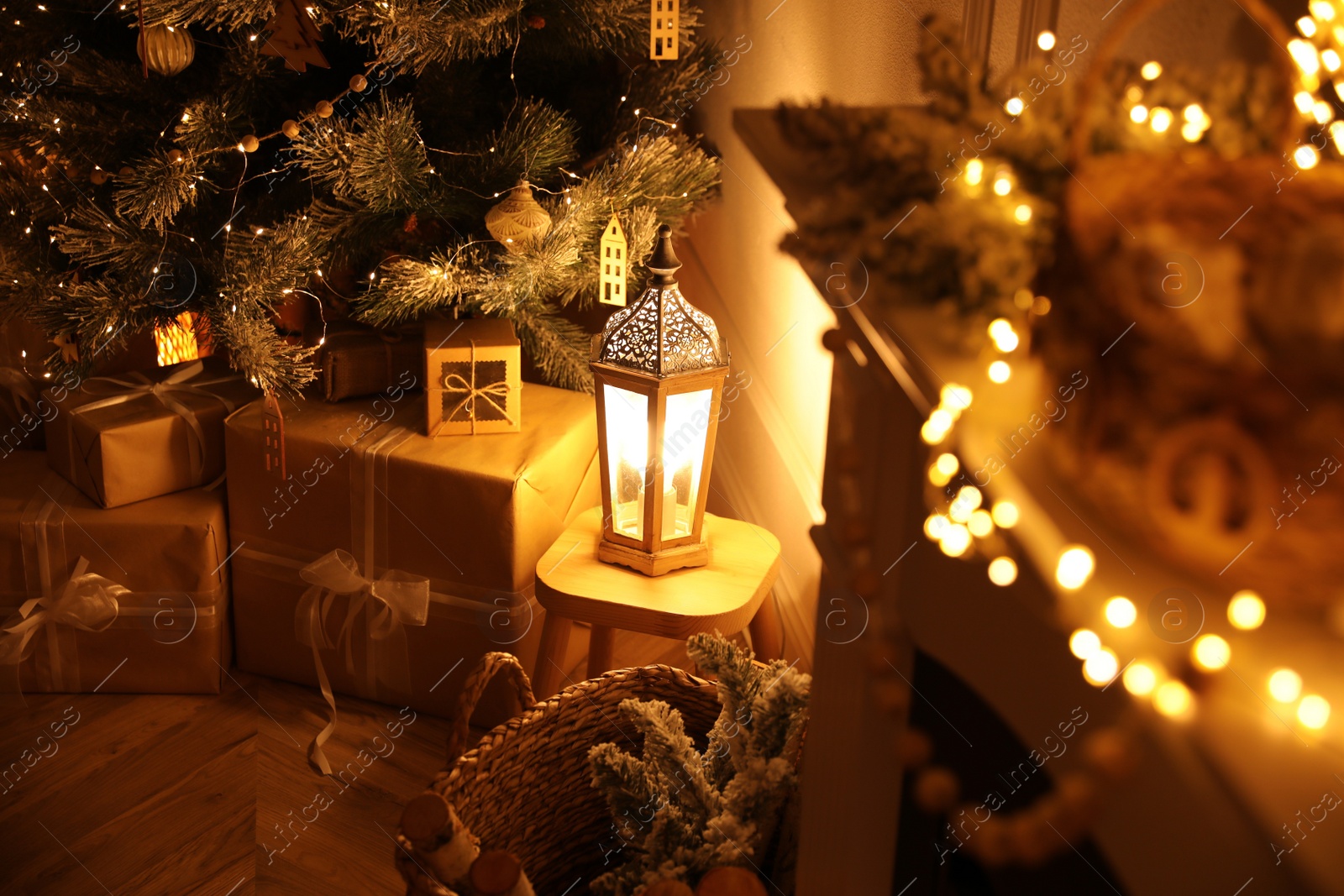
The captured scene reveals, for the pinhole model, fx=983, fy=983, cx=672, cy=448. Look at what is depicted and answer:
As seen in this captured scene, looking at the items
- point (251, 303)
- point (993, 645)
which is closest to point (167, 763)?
point (251, 303)

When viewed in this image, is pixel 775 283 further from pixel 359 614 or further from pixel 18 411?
pixel 18 411

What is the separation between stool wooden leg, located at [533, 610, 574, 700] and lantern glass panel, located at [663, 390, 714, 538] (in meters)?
0.21

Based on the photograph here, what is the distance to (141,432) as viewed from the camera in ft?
5.12

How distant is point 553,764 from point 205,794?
63cm

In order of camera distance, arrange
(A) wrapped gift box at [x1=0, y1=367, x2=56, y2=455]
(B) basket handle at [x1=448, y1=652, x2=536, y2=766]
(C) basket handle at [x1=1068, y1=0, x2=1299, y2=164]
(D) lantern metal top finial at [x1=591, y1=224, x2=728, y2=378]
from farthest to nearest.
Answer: (A) wrapped gift box at [x1=0, y1=367, x2=56, y2=455] < (D) lantern metal top finial at [x1=591, y1=224, x2=728, y2=378] < (B) basket handle at [x1=448, y1=652, x2=536, y2=766] < (C) basket handle at [x1=1068, y1=0, x2=1299, y2=164]

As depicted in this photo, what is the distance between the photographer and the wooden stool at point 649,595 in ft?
4.42

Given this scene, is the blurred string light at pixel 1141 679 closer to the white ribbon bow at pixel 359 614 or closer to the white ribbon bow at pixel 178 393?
the white ribbon bow at pixel 359 614

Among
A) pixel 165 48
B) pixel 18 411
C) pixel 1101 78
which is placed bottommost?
pixel 18 411

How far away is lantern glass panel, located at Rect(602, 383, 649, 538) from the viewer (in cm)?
133

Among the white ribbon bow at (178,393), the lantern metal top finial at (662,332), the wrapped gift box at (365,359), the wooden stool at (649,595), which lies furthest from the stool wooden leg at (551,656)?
the white ribbon bow at (178,393)

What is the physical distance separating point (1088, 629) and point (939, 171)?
0.24 meters

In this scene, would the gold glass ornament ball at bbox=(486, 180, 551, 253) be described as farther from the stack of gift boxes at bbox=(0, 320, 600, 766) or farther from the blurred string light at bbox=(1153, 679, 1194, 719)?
the blurred string light at bbox=(1153, 679, 1194, 719)
